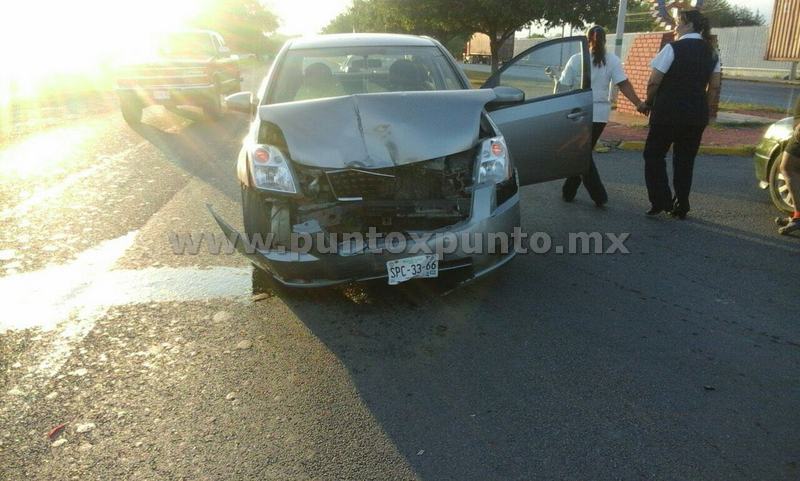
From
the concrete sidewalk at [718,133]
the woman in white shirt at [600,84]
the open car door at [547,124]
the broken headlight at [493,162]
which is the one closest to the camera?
the broken headlight at [493,162]

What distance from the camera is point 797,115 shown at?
5.92 metres

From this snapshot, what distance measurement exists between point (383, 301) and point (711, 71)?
154 inches

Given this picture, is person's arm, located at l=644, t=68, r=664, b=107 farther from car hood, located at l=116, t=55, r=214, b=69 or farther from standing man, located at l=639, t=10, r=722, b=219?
car hood, located at l=116, t=55, r=214, b=69

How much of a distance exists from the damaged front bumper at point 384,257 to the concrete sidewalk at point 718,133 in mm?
7130

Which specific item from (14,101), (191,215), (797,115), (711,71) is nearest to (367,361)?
(191,215)

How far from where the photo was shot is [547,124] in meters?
5.50

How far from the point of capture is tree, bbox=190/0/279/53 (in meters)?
74.8

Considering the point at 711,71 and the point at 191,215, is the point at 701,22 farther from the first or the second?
the point at 191,215

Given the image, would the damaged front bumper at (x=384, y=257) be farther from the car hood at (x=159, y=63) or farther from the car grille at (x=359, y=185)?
the car hood at (x=159, y=63)

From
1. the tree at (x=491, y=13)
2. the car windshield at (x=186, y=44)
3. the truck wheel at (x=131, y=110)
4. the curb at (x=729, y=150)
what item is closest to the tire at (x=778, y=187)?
the curb at (x=729, y=150)

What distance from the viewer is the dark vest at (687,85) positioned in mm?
5723

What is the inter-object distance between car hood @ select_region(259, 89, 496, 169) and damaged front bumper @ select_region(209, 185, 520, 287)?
1.46 ft

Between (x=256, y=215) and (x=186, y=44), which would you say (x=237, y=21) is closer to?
(x=186, y=44)

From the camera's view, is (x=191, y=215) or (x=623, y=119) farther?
(x=623, y=119)
